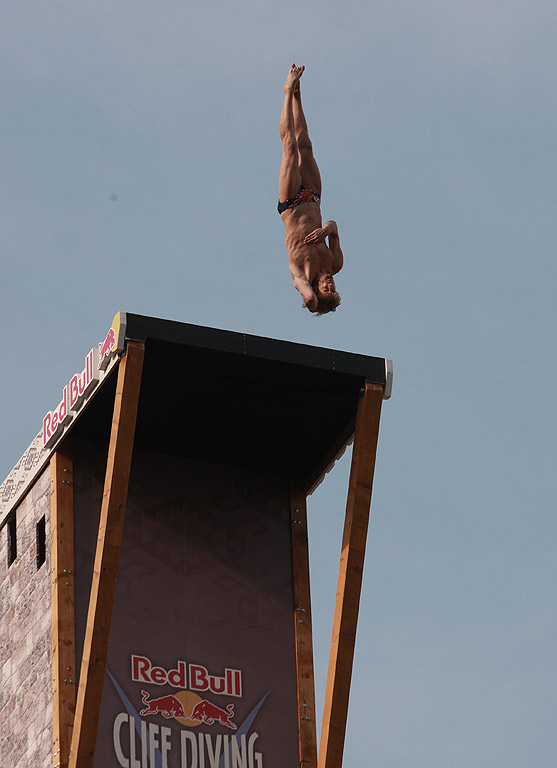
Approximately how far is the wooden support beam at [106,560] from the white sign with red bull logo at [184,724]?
2160 mm

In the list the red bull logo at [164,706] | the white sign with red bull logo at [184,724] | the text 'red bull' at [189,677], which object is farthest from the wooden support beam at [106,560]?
the red bull logo at [164,706]

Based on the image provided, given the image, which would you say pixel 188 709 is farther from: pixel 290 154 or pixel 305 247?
pixel 290 154

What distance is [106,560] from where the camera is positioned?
3431 cm

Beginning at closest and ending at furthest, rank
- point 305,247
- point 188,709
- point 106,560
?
point 106,560 < point 188,709 < point 305,247

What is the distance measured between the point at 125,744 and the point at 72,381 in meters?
7.14

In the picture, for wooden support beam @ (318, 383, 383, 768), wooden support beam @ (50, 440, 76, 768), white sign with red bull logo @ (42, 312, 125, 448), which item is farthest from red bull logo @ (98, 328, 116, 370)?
wooden support beam @ (318, 383, 383, 768)

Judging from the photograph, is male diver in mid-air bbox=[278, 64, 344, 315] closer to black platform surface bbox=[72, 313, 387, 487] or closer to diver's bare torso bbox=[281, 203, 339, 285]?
diver's bare torso bbox=[281, 203, 339, 285]

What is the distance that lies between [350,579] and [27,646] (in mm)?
6696

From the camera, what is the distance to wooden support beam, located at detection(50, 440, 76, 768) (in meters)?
35.5

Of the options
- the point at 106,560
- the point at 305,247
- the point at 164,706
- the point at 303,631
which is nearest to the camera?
the point at 106,560

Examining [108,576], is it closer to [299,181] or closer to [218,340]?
[218,340]

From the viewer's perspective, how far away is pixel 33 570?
38031 mm

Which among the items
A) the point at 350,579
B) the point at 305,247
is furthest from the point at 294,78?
the point at 350,579

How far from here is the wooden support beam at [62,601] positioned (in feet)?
116
